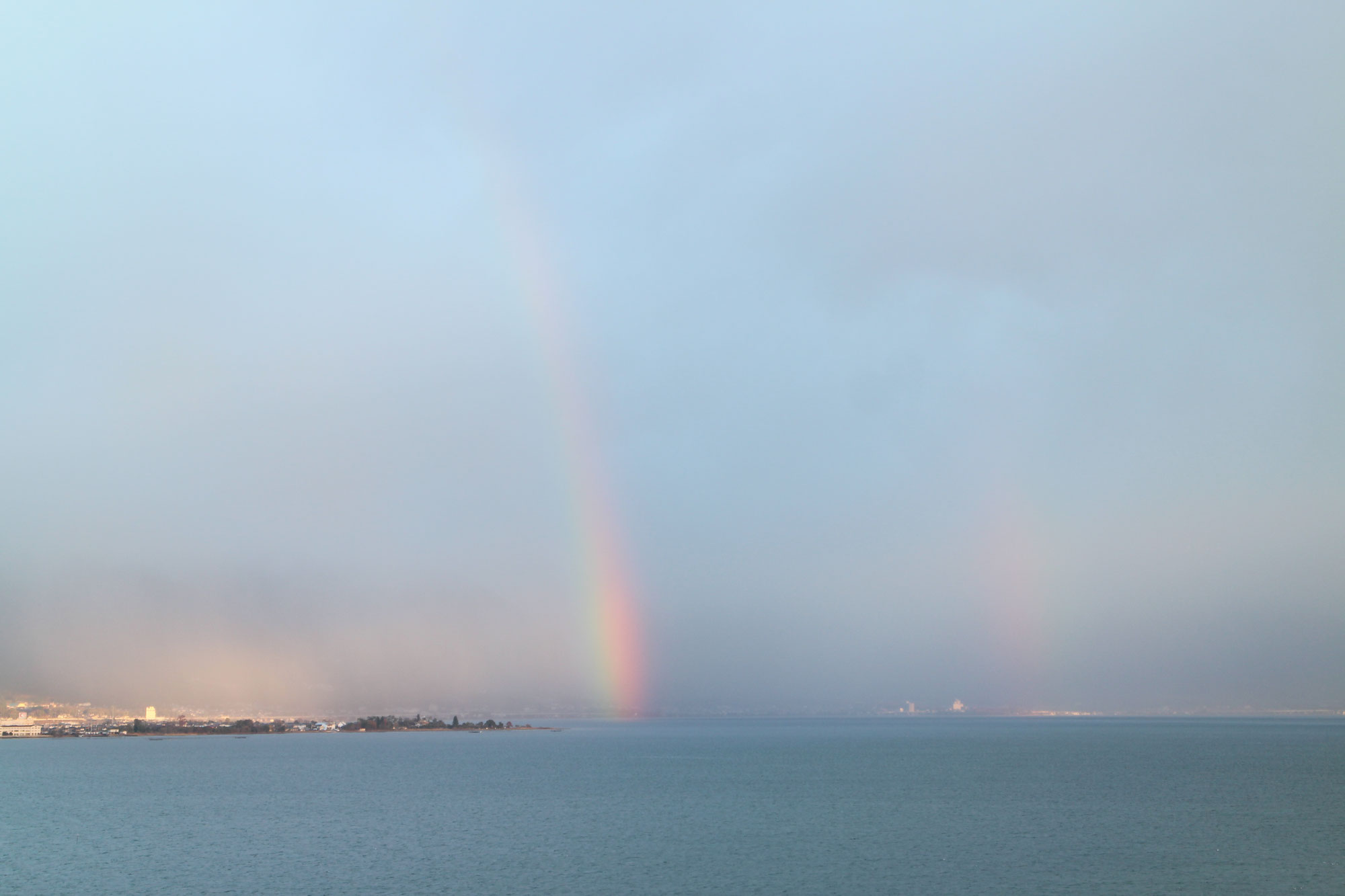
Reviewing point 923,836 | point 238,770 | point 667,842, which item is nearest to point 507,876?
point 667,842

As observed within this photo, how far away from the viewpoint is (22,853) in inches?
2254

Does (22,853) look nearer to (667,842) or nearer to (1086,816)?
(667,842)

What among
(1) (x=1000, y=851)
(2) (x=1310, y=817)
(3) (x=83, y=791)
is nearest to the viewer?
(1) (x=1000, y=851)

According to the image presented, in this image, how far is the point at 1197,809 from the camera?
77062 millimetres

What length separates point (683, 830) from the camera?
66.6 metres

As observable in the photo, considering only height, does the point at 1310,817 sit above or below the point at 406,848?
below

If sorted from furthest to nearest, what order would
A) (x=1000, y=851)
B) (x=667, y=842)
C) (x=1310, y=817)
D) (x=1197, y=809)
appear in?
(x=1197, y=809), (x=1310, y=817), (x=667, y=842), (x=1000, y=851)

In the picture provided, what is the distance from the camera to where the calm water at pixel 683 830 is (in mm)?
48031

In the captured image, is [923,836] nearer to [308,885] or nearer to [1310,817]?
[1310,817]

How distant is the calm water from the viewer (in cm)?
4803

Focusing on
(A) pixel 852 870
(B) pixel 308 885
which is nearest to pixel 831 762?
(A) pixel 852 870

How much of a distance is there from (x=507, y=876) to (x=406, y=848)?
511 inches

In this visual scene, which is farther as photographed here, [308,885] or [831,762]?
[831,762]

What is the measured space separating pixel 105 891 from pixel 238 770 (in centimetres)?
9516
